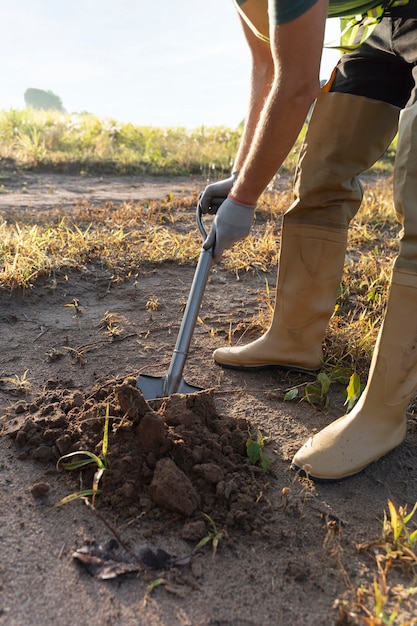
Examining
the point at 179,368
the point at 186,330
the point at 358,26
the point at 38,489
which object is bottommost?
the point at 38,489

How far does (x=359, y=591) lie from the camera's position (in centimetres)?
128

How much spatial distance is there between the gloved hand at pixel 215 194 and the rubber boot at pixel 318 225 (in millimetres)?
277

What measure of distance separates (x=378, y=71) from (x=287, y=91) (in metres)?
0.58

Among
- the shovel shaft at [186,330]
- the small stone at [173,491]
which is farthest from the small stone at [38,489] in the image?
the shovel shaft at [186,330]

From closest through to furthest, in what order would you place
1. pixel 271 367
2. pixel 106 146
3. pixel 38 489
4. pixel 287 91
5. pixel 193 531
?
pixel 193 531
pixel 38 489
pixel 287 91
pixel 271 367
pixel 106 146

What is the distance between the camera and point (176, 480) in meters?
1.52

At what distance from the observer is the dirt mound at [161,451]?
152 cm

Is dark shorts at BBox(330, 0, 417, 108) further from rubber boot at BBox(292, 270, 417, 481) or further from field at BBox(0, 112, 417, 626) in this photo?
field at BBox(0, 112, 417, 626)

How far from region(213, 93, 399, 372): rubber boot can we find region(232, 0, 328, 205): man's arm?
400mm

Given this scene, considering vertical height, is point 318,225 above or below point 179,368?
above

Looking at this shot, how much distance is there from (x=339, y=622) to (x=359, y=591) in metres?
0.10

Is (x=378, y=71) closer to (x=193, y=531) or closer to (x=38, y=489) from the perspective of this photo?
Result: (x=193, y=531)

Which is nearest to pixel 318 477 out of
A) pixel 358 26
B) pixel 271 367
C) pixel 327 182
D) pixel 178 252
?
pixel 271 367

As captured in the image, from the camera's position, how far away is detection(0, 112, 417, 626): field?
1.29 meters
